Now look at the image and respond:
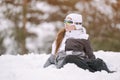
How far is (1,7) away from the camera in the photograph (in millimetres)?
21156

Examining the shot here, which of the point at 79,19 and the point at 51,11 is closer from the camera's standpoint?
the point at 79,19

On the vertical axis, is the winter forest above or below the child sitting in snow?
below

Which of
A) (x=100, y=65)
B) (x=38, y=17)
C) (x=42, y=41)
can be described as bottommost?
(x=42, y=41)

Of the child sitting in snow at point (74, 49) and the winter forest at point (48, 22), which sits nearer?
the child sitting in snow at point (74, 49)

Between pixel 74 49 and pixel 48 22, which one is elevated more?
pixel 74 49

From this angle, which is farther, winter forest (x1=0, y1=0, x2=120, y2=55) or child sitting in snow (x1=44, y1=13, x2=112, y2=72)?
winter forest (x1=0, y1=0, x2=120, y2=55)

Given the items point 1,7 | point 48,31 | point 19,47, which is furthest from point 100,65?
point 48,31

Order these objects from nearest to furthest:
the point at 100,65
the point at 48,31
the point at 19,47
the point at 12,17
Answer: the point at 100,65, the point at 19,47, the point at 12,17, the point at 48,31

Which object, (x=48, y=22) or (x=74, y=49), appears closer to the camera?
(x=74, y=49)

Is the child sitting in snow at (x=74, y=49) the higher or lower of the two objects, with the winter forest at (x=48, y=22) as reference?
higher

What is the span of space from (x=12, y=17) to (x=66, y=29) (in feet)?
43.3

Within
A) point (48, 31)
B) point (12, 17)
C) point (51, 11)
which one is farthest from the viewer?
point (48, 31)

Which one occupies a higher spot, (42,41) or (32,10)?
(32,10)

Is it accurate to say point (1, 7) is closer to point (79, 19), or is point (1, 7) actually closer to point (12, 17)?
point (12, 17)
